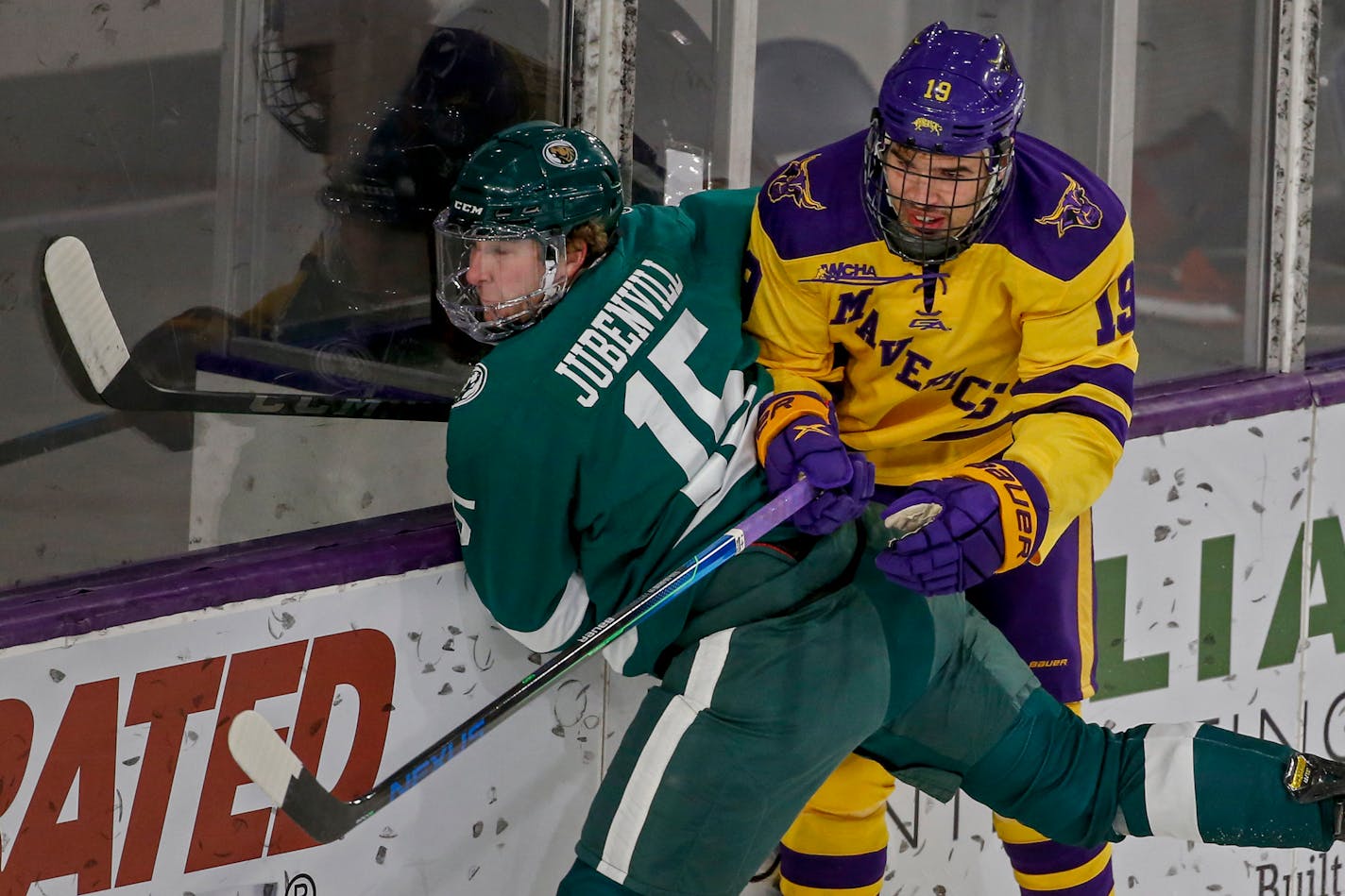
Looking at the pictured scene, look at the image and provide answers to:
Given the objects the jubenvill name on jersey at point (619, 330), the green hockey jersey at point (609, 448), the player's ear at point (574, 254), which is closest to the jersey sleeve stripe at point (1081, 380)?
the green hockey jersey at point (609, 448)

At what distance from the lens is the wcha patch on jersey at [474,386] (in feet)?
6.68

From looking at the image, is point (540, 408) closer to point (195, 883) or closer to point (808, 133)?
point (195, 883)

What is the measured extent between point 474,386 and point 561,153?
314 mm

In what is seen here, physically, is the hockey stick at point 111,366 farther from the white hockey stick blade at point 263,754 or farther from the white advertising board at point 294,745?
the white hockey stick blade at point 263,754

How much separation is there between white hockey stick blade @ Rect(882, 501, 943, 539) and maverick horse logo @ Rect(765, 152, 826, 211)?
0.41m

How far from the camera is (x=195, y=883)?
2.14 m

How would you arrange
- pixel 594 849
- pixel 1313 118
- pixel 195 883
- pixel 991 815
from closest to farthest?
pixel 594 849, pixel 195 883, pixel 991 815, pixel 1313 118

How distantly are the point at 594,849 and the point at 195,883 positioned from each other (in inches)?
20.2

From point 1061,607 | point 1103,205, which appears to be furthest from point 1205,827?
point 1103,205

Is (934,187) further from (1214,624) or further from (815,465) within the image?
(1214,624)

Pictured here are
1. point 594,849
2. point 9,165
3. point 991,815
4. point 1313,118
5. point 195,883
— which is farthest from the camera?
point 1313,118

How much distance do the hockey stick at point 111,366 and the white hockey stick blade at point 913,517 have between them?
2.42 feet

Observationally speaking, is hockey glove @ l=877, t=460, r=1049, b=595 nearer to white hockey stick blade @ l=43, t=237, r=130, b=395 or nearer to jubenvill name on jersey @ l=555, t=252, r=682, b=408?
jubenvill name on jersey @ l=555, t=252, r=682, b=408

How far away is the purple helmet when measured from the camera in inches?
79.2
